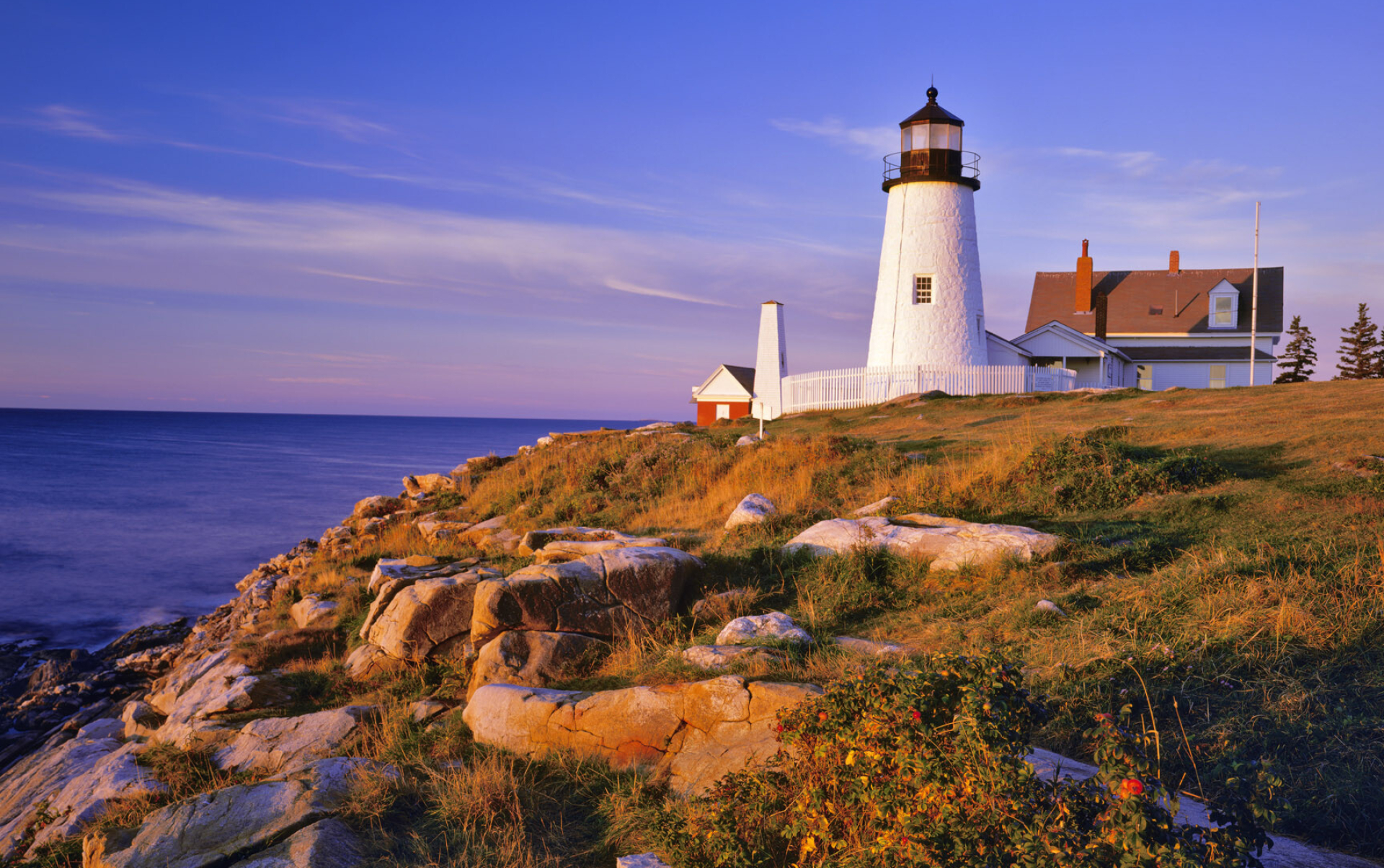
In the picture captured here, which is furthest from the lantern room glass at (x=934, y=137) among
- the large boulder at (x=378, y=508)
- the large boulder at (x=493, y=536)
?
the large boulder at (x=493, y=536)

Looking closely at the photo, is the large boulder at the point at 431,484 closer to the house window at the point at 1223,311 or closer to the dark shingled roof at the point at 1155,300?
the dark shingled roof at the point at 1155,300

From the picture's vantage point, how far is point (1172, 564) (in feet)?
23.8

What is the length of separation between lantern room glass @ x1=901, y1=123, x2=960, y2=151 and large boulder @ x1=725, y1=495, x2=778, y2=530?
2250 cm

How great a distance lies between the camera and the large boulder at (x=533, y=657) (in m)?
7.22

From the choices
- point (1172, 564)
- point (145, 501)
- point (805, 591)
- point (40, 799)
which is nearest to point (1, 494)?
point (145, 501)

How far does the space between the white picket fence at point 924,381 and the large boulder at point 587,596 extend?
21.4 m

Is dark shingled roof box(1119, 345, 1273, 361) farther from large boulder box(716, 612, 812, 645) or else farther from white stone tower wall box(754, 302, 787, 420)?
large boulder box(716, 612, 812, 645)

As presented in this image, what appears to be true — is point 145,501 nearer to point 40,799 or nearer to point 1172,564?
point 40,799

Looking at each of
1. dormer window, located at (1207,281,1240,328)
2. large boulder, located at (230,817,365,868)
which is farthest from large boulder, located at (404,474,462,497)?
dormer window, located at (1207,281,1240,328)

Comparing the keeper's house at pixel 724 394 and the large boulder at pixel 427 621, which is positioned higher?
the keeper's house at pixel 724 394

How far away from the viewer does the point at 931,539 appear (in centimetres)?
859

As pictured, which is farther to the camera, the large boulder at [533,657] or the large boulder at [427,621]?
the large boulder at [427,621]

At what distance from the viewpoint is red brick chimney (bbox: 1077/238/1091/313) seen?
39844mm

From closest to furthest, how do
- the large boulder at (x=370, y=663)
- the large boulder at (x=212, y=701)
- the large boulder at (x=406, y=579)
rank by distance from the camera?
the large boulder at (x=212, y=701)
the large boulder at (x=370, y=663)
the large boulder at (x=406, y=579)
